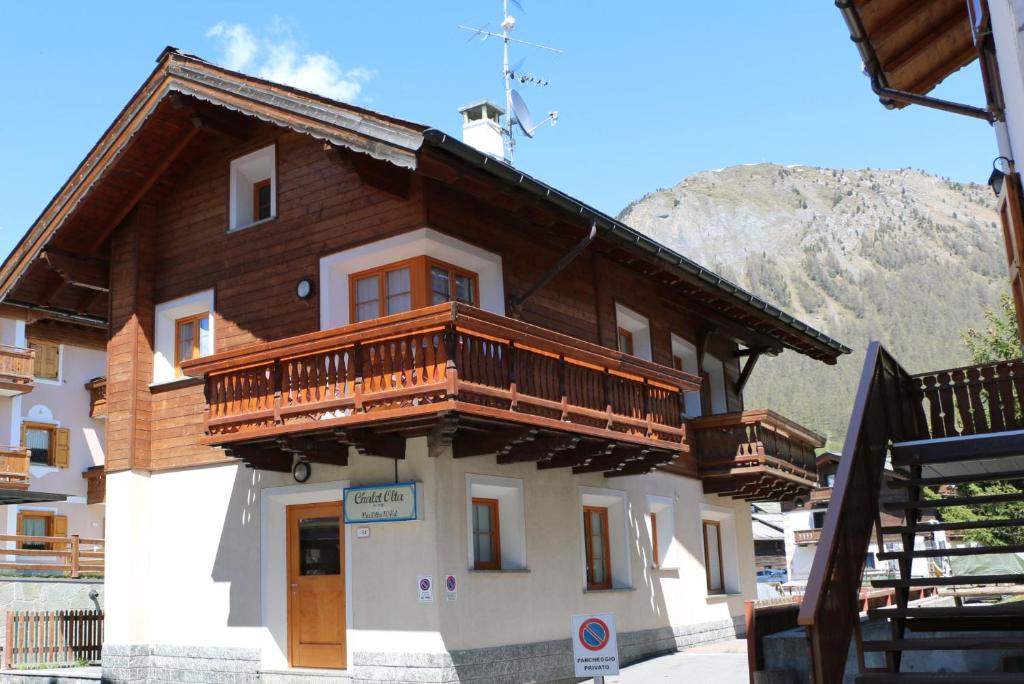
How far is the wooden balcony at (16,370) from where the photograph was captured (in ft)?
103

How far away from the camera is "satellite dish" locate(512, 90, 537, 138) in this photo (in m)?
18.1

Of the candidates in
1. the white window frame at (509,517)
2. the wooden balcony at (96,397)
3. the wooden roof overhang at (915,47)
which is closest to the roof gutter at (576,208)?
the white window frame at (509,517)

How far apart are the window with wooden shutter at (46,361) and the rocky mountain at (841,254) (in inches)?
2935

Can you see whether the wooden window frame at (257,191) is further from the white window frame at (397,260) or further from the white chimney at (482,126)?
the white chimney at (482,126)

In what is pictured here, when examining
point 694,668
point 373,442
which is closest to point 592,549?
point 694,668

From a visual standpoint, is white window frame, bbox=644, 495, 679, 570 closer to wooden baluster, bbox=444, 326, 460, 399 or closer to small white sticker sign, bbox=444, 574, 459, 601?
small white sticker sign, bbox=444, 574, 459, 601

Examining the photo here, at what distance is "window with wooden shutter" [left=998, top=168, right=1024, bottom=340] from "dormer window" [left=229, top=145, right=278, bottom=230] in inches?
387

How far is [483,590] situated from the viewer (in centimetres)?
1229

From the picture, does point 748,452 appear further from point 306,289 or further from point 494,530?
point 306,289

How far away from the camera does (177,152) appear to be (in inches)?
604

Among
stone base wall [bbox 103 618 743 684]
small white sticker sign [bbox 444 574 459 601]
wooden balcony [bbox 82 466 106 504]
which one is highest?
wooden balcony [bbox 82 466 106 504]

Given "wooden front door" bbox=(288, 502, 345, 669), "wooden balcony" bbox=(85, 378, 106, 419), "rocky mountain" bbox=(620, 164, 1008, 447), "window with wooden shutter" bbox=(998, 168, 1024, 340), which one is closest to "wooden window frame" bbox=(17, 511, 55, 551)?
"wooden balcony" bbox=(85, 378, 106, 419)

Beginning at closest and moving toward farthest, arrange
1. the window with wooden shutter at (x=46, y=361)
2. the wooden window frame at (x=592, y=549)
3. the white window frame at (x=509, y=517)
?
1. the white window frame at (x=509, y=517)
2. the wooden window frame at (x=592, y=549)
3. the window with wooden shutter at (x=46, y=361)

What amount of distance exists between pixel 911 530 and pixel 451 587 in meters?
5.17
